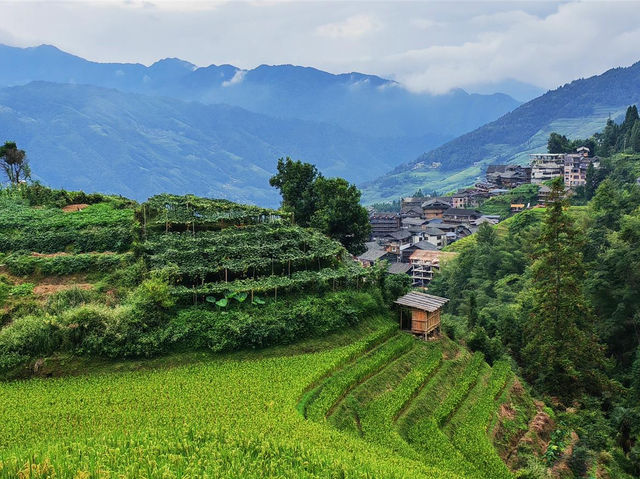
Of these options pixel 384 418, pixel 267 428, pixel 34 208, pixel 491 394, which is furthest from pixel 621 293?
pixel 34 208

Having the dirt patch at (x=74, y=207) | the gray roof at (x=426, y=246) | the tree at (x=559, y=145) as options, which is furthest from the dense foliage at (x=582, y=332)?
the tree at (x=559, y=145)

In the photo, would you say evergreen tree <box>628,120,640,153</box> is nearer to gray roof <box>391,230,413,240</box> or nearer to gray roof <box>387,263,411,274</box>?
gray roof <box>391,230,413,240</box>

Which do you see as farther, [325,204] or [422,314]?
[325,204]

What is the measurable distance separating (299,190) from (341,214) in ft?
19.7

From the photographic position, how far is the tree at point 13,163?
157 ft

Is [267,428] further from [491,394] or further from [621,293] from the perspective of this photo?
[621,293]

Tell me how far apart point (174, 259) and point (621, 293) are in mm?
26350

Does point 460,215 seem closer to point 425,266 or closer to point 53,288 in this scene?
point 425,266

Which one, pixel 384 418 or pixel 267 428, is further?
pixel 384 418

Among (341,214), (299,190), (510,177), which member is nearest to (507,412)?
(341,214)

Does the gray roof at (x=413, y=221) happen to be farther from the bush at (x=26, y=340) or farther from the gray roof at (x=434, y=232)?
the bush at (x=26, y=340)

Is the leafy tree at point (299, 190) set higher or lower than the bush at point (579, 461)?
higher

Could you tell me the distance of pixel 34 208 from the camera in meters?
37.8

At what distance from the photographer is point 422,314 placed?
28.8 m
